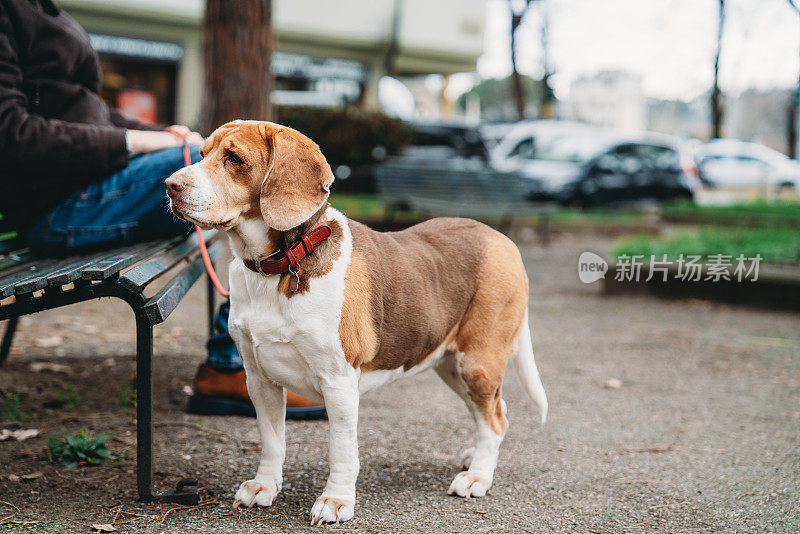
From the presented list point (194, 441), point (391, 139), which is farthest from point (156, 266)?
point (391, 139)

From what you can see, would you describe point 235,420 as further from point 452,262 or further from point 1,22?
point 1,22

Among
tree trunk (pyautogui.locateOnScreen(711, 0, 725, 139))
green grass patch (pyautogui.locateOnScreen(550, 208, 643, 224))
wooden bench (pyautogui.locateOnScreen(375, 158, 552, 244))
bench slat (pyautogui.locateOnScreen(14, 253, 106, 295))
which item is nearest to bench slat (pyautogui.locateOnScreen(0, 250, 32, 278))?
bench slat (pyautogui.locateOnScreen(14, 253, 106, 295))

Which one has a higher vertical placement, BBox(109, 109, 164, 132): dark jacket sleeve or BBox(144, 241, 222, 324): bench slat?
BBox(109, 109, 164, 132): dark jacket sleeve

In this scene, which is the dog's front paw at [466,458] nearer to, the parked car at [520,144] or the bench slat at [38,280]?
the bench slat at [38,280]

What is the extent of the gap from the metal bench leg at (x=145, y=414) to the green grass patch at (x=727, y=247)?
6203mm

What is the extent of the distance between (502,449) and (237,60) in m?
4.41

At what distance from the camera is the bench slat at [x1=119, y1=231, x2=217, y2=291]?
2.77 meters

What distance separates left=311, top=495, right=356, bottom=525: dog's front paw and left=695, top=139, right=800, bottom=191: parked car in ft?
84.5

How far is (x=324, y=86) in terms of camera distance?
21.0 meters

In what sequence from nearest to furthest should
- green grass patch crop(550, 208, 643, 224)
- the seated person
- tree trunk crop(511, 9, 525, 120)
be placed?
1. the seated person
2. green grass patch crop(550, 208, 643, 224)
3. tree trunk crop(511, 9, 525, 120)

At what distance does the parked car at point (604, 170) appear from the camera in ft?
53.0

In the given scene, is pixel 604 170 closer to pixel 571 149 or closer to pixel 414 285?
pixel 571 149

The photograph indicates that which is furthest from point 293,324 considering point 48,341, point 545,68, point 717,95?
point 545,68

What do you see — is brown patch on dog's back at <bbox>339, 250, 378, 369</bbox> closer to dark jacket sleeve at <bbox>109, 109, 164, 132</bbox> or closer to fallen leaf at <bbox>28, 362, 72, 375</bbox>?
dark jacket sleeve at <bbox>109, 109, 164, 132</bbox>
